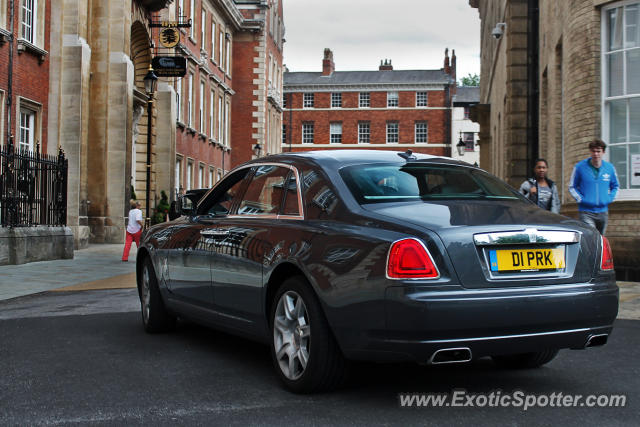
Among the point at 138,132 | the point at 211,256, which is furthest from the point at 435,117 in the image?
the point at 211,256

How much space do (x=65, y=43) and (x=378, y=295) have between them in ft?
65.3

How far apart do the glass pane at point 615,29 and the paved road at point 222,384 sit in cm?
645

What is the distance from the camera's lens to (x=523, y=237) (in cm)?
446

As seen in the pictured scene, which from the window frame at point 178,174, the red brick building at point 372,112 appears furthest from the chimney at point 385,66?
the window frame at point 178,174

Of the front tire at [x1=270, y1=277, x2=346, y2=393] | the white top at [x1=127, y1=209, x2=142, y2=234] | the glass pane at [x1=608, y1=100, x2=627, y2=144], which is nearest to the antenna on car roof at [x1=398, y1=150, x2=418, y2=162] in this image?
the front tire at [x1=270, y1=277, x2=346, y2=393]

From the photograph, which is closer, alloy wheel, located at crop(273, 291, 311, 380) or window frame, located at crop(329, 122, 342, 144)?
alloy wheel, located at crop(273, 291, 311, 380)

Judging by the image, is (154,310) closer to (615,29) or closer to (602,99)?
(602,99)

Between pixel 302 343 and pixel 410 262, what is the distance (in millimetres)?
938

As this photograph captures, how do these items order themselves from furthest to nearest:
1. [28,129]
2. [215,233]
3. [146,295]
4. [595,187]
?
[28,129] → [595,187] → [146,295] → [215,233]

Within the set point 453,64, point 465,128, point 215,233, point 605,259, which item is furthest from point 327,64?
point 605,259

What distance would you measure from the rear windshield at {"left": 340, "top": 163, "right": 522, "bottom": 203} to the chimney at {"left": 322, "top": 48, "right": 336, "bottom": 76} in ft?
249

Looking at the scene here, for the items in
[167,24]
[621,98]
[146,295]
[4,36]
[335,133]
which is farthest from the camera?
[335,133]

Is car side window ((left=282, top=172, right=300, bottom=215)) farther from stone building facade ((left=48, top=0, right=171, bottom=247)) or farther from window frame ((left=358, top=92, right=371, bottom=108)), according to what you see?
window frame ((left=358, top=92, right=371, bottom=108))

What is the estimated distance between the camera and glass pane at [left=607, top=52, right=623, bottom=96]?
12.5m
